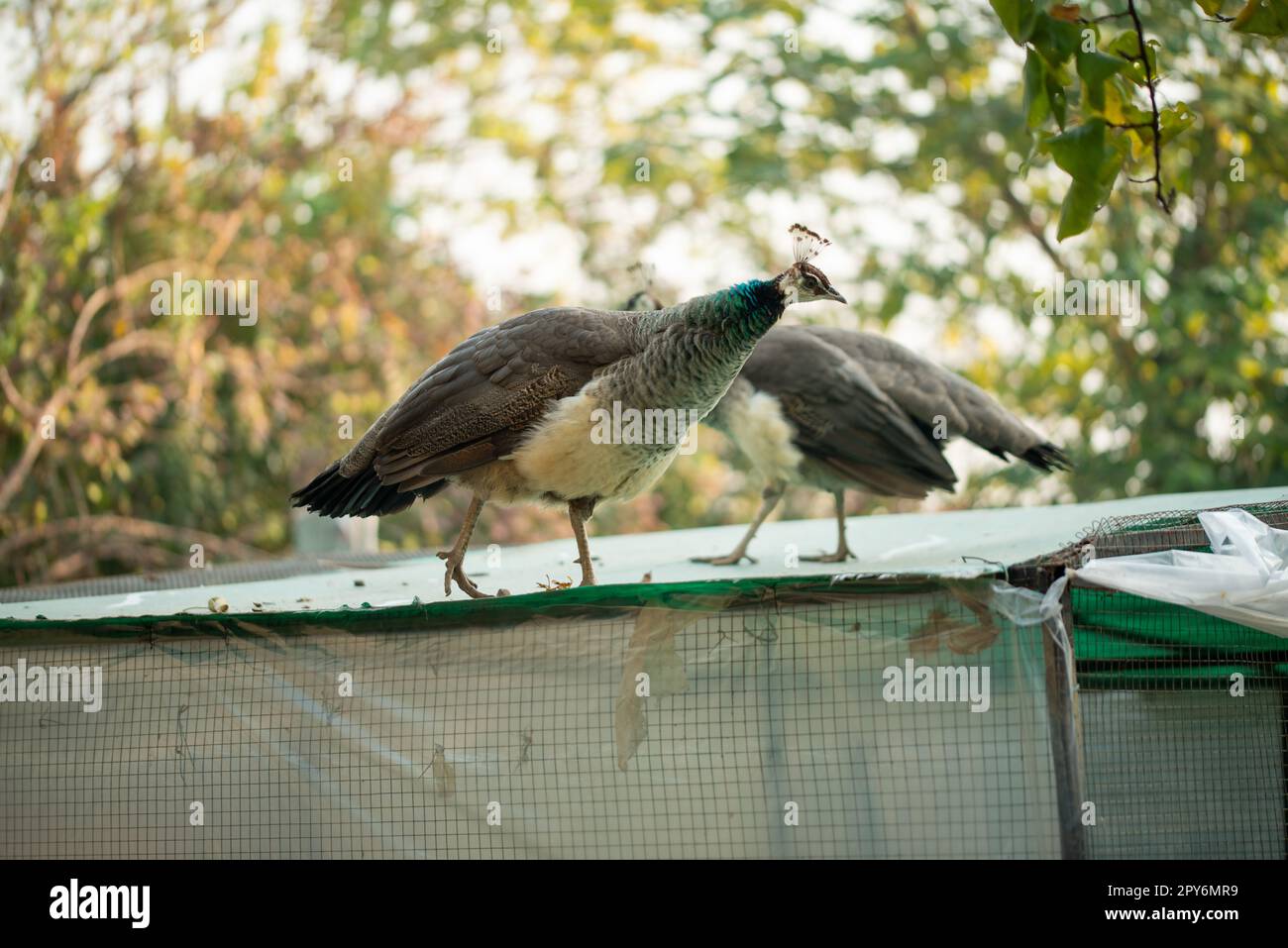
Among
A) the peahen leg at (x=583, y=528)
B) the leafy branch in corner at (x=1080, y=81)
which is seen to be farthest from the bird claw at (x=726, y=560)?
the leafy branch in corner at (x=1080, y=81)

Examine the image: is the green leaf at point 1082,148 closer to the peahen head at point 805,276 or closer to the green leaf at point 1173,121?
the green leaf at point 1173,121

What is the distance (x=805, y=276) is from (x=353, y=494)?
4.31 ft

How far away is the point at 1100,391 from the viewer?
886 centimetres

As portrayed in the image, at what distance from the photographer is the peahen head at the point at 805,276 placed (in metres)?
3.27

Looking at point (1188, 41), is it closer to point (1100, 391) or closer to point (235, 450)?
point (1100, 391)

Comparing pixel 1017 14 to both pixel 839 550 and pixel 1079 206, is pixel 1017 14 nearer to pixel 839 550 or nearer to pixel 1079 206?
pixel 1079 206

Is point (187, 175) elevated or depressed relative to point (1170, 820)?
elevated

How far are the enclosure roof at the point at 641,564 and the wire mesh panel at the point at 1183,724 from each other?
35 cm

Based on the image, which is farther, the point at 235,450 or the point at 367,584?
the point at 235,450

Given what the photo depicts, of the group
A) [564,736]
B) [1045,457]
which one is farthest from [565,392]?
[1045,457]

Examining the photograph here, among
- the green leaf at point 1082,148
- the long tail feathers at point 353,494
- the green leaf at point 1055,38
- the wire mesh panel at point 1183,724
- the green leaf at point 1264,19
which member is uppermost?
the green leaf at point 1264,19

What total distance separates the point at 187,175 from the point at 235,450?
1.82 m
